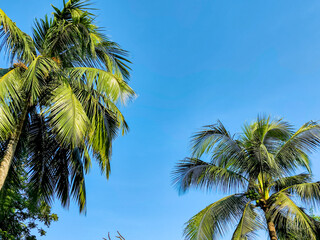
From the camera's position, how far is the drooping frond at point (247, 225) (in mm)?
7980

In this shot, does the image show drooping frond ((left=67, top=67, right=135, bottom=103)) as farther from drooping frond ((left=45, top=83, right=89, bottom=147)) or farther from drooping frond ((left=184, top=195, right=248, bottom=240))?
drooping frond ((left=184, top=195, right=248, bottom=240))

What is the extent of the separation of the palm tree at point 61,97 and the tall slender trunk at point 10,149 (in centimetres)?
2

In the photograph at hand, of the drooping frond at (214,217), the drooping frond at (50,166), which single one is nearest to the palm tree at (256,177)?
the drooping frond at (214,217)

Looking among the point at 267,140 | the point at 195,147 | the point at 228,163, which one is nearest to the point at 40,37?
the point at 195,147

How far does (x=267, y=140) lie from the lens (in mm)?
9398

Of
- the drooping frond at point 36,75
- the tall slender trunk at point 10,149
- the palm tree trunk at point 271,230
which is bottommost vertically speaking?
the palm tree trunk at point 271,230

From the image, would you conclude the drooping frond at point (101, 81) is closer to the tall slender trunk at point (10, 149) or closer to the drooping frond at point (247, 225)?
the tall slender trunk at point (10, 149)

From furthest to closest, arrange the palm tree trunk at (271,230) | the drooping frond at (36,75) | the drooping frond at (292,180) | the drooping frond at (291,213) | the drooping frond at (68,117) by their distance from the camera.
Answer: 1. the drooping frond at (292,180)
2. the palm tree trunk at (271,230)
3. the drooping frond at (291,213)
4. the drooping frond at (36,75)
5. the drooping frond at (68,117)

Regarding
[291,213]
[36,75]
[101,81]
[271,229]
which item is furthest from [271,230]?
[36,75]

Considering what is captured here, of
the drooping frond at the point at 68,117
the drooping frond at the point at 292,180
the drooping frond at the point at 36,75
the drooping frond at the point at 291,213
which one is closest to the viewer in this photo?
the drooping frond at the point at 68,117

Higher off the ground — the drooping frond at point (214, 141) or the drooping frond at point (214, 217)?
the drooping frond at point (214, 141)

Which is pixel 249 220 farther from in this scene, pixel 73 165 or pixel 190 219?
pixel 73 165

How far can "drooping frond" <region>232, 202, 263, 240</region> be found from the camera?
26.2 feet

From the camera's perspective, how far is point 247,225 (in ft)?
26.6
